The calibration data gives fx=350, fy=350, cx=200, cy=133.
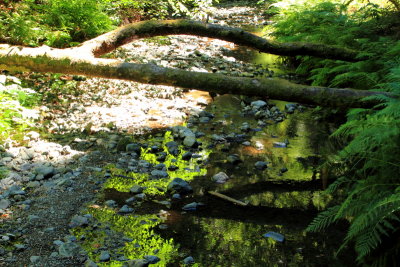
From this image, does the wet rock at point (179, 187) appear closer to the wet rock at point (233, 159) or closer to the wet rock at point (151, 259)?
the wet rock at point (233, 159)

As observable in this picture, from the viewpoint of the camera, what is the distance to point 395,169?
3023mm

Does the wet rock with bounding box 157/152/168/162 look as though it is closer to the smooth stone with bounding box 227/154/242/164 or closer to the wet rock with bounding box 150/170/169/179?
the wet rock with bounding box 150/170/169/179

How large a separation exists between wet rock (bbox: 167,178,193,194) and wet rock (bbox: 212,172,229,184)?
433mm

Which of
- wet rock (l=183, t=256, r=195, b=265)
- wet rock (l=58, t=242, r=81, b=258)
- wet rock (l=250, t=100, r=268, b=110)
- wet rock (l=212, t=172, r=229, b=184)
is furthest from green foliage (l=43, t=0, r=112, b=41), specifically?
wet rock (l=183, t=256, r=195, b=265)

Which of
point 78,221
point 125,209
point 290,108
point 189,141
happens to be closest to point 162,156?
point 189,141

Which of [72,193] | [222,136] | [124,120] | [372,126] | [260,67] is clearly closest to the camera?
[372,126]

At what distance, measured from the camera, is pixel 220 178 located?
14.9ft

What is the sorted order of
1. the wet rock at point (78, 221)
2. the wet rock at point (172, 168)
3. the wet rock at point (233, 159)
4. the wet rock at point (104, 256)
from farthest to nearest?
the wet rock at point (233, 159)
the wet rock at point (172, 168)
the wet rock at point (78, 221)
the wet rock at point (104, 256)

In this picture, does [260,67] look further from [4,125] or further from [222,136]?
[4,125]

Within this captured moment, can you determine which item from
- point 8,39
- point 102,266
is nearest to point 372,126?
point 102,266

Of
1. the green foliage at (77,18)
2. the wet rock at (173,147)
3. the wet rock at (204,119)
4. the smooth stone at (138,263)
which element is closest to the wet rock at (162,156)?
the wet rock at (173,147)

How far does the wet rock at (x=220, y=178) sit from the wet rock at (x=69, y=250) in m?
1.98

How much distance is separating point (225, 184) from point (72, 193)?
1.83 m

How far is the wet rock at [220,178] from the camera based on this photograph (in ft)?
14.8
